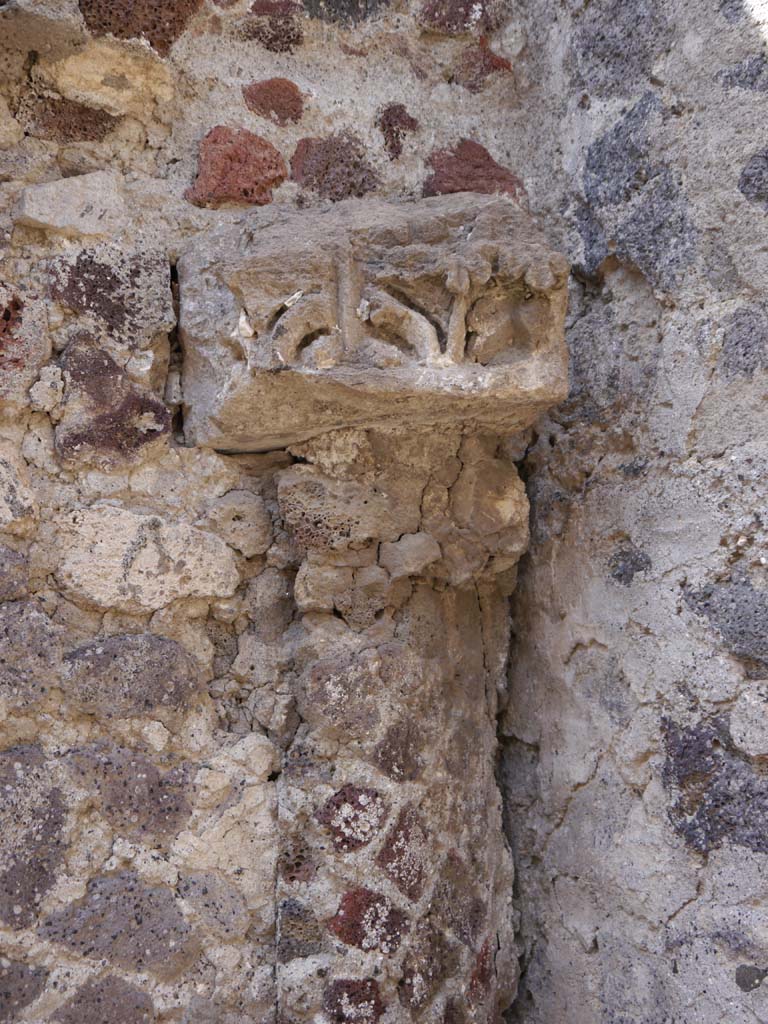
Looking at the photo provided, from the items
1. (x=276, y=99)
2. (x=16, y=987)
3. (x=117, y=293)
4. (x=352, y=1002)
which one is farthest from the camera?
(x=276, y=99)

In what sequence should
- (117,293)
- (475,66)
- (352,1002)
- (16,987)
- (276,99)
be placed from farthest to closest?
1. (475,66)
2. (276,99)
3. (117,293)
4. (352,1002)
5. (16,987)

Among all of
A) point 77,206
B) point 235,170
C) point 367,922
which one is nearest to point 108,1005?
point 367,922

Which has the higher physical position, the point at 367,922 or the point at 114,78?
the point at 114,78

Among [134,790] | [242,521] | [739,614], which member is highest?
[242,521]

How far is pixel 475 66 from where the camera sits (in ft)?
5.72

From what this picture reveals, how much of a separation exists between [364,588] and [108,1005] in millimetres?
680

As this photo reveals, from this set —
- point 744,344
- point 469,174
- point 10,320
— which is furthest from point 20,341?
point 744,344

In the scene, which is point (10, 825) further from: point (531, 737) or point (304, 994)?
point (531, 737)

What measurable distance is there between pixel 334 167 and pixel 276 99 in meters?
0.15

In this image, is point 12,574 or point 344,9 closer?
point 12,574

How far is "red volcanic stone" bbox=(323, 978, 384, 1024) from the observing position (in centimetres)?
138

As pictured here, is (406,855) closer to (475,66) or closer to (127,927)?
(127,927)

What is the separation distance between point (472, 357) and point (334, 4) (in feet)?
2.38

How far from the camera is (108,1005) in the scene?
1.32m
